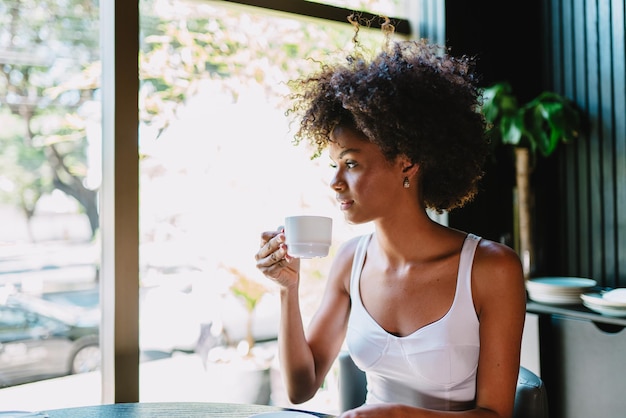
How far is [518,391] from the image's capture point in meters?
1.31

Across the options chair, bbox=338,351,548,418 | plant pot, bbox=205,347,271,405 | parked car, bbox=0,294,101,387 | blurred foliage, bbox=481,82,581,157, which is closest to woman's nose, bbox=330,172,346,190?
chair, bbox=338,351,548,418

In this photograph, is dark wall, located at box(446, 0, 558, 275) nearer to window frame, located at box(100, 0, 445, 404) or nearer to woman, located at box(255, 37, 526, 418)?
woman, located at box(255, 37, 526, 418)

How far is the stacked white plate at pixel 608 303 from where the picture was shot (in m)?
2.14

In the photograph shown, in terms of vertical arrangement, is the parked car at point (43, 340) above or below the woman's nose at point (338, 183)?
below

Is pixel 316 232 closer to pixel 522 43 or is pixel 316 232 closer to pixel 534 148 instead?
pixel 534 148

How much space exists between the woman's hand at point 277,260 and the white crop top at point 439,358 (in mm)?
264

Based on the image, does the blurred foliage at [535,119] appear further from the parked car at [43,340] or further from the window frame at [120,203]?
the parked car at [43,340]

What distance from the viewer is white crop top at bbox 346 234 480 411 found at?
1.37 m

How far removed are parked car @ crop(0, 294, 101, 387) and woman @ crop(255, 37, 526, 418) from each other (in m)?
0.91

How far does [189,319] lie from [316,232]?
1.47 meters

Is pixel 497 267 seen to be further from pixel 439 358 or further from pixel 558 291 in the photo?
pixel 558 291

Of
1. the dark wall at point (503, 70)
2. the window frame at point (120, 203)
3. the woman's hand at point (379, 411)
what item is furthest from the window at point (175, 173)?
the woman's hand at point (379, 411)

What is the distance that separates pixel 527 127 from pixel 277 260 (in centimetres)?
167

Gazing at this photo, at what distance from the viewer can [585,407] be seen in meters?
2.29
